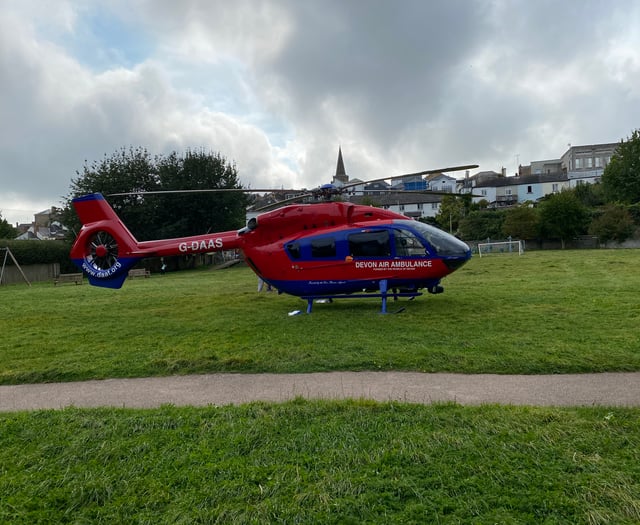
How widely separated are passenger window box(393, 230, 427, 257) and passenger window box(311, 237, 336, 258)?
165 centimetres

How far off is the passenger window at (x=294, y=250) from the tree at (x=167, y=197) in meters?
29.1

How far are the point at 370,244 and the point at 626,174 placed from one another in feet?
181

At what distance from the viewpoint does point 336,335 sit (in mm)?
7973

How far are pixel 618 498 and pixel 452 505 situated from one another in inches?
41.8

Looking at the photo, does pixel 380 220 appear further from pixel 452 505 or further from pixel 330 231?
pixel 452 505

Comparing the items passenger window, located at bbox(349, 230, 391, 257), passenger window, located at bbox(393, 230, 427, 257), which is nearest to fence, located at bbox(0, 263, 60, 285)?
passenger window, located at bbox(349, 230, 391, 257)

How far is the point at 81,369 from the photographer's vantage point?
6301 mm

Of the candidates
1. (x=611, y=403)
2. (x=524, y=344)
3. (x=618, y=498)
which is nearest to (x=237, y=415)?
(x=618, y=498)

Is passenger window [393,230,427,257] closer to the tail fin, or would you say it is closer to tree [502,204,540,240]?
the tail fin

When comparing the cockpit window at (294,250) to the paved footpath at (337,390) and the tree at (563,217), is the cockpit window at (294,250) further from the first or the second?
the tree at (563,217)

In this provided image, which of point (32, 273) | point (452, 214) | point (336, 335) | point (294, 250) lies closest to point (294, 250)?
point (294, 250)

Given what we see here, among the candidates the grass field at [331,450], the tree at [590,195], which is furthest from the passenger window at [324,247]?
the tree at [590,195]

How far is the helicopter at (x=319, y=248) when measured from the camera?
10.6 meters

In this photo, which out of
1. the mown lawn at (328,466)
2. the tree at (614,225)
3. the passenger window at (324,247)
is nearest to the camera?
the mown lawn at (328,466)
